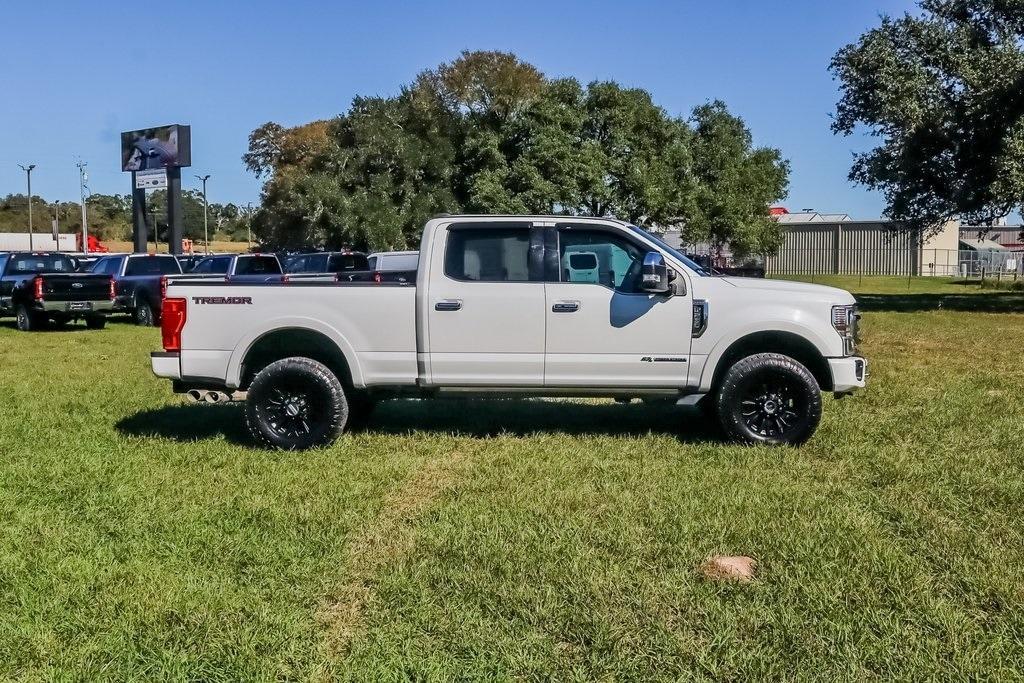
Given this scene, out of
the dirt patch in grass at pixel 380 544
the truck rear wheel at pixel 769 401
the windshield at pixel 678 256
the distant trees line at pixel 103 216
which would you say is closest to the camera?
the dirt patch in grass at pixel 380 544

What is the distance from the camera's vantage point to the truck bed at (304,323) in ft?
27.6

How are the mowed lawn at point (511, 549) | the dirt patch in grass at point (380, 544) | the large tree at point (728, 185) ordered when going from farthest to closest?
the large tree at point (728, 185) → the dirt patch in grass at point (380, 544) → the mowed lawn at point (511, 549)

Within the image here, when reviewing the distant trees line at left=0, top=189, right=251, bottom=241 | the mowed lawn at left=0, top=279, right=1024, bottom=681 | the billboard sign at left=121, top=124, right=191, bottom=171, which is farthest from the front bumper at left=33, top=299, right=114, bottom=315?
the distant trees line at left=0, top=189, right=251, bottom=241

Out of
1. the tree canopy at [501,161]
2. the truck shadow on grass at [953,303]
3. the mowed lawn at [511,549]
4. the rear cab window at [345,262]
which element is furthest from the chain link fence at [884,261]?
the mowed lawn at [511,549]

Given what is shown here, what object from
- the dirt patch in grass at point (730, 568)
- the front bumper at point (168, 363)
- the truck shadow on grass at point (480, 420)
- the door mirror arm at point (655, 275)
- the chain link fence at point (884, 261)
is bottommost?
the dirt patch in grass at point (730, 568)

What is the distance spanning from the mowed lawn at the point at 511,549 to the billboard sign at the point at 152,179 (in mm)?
40111

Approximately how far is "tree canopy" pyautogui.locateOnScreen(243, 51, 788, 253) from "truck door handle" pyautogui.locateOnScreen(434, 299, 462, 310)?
30385mm

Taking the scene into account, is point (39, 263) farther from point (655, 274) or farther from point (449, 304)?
point (655, 274)

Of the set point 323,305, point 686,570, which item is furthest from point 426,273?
point 686,570

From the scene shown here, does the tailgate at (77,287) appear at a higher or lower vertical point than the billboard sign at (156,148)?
lower

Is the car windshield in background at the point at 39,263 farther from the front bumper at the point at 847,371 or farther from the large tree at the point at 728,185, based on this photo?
the large tree at the point at 728,185

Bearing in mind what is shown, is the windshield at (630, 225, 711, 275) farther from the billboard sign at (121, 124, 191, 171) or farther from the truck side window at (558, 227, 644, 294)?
the billboard sign at (121, 124, 191, 171)

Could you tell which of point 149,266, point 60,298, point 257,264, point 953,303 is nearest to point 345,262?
point 257,264

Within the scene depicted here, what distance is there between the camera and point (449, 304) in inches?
328
